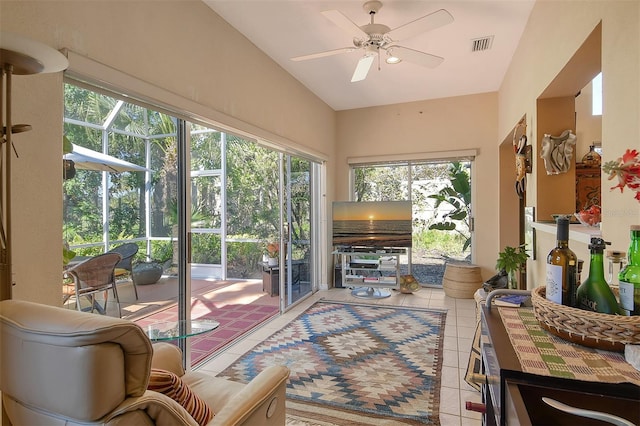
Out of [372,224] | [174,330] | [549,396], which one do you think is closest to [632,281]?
[549,396]

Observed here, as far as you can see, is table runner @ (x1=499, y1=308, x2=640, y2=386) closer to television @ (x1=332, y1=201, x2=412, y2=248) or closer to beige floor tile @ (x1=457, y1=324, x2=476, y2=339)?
beige floor tile @ (x1=457, y1=324, x2=476, y2=339)

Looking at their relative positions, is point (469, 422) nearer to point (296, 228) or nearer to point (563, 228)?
point (563, 228)

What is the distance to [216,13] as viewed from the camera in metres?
2.81

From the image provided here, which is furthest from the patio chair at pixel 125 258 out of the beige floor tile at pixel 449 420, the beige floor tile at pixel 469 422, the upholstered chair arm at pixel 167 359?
the beige floor tile at pixel 469 422

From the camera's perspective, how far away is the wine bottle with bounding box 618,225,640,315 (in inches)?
32.5

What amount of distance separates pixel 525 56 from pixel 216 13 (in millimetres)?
2798

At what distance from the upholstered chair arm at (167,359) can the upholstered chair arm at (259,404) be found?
455mm

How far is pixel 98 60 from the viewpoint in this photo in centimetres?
185

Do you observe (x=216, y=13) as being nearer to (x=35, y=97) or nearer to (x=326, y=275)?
(x=35, y=97)

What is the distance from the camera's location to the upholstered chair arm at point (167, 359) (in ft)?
5.06

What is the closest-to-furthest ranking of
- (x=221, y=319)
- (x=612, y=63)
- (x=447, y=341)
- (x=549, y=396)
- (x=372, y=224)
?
(x=549, y=396), (x=612, y=63), (x=447, y=341), (x=221, y=319), (x=372, y=224)

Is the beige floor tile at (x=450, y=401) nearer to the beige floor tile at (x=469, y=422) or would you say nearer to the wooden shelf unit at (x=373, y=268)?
the beige floor tile at (x=469, y=422)

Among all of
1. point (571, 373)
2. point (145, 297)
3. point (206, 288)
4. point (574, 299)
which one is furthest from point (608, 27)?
point (206, 288)

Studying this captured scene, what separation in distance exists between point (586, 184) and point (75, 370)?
4208 millimetres
